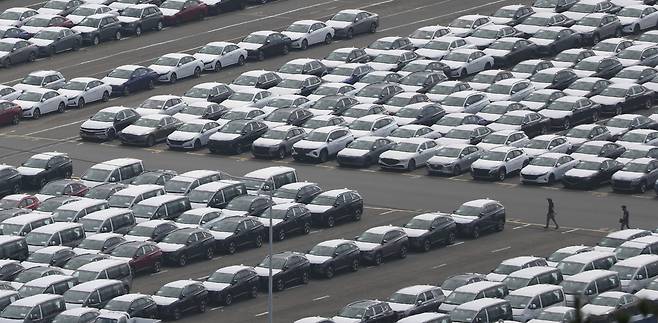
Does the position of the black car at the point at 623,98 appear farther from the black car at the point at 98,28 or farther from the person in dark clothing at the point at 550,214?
the black car at the point at 98,28

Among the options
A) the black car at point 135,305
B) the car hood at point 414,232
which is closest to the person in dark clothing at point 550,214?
the car hood at point 414,232

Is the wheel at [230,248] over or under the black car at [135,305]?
under

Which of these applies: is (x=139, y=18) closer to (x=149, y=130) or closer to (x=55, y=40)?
(x=55, y=40)

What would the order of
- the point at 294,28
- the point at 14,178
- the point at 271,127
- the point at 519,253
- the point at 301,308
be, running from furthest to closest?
the point at 294,28 → the point at 271,127 → the point at 14,178 → the point at 519,253 → the point at 301,308

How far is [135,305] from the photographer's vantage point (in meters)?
75.0

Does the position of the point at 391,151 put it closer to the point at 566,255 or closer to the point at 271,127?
the point at 271,127

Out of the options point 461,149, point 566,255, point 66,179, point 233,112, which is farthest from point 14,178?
point 566,255

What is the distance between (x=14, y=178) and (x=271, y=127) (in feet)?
47.3

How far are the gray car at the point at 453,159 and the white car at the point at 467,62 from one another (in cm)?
1766

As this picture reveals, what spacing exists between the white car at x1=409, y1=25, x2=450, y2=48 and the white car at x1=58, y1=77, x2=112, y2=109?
63.4 ft

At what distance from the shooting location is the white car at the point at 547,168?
94.2 metres

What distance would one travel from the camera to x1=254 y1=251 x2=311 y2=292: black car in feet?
260

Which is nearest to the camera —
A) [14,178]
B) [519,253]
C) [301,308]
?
[301,308]

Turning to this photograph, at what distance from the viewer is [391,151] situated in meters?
98.2
